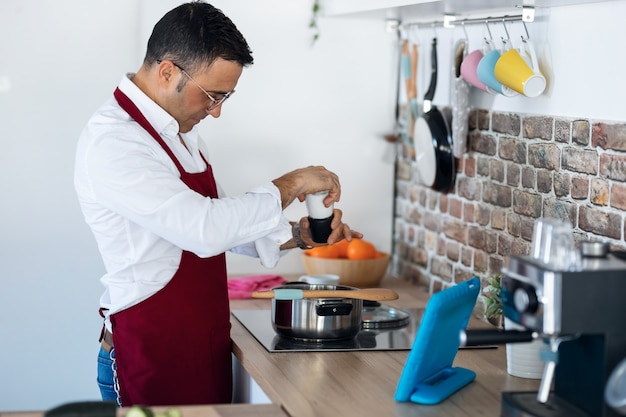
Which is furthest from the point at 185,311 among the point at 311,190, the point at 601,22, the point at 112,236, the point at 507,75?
the point at 601,22

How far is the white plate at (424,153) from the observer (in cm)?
303

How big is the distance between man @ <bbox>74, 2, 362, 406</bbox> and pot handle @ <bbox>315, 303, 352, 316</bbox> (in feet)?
0.72

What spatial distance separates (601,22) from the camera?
2.19 meters

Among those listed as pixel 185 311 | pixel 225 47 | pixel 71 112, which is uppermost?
pixel 225 47

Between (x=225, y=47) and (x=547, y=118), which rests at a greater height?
(x=225, y=47)

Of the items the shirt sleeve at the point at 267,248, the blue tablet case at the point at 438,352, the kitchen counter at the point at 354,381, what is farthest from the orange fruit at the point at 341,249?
the blue tablet case at the point at 438,352

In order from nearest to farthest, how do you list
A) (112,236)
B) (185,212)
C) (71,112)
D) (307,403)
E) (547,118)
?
(307,403) < (185,212) < (112,236) < (547,118) < (71,112)

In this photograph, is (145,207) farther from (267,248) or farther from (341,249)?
(341,249)

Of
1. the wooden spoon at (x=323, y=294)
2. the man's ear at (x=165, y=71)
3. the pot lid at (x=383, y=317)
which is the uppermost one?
the man's ear at (x=165, y=71)

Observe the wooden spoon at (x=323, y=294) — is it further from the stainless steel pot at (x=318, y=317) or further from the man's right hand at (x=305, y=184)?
the man's right hand at (x=305, y=184)

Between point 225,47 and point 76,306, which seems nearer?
point 225,47

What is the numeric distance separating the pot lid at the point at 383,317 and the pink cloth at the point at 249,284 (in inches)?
14.6

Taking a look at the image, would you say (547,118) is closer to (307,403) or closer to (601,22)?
(601,22)

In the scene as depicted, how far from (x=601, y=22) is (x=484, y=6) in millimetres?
450
